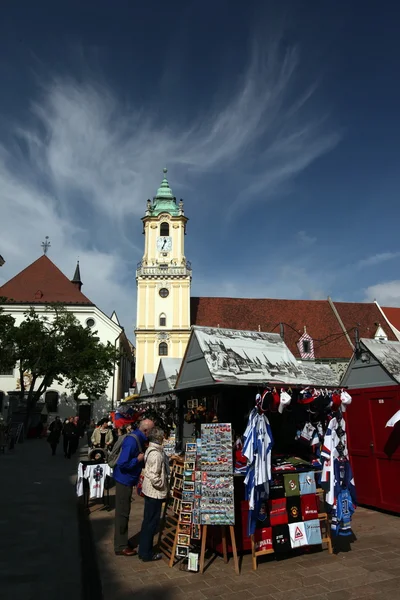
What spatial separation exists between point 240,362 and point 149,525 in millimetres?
3007

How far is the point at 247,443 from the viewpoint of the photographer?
584 cm

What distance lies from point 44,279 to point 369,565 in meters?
43.7

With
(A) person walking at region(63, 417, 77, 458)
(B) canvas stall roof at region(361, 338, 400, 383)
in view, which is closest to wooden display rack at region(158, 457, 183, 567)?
(B) canvas stall roof at region(361, 338, 400, 383)

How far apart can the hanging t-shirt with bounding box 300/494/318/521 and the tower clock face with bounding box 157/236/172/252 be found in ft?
129

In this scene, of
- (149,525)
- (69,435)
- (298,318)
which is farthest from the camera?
(298,318)

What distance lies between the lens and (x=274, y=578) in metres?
5.25

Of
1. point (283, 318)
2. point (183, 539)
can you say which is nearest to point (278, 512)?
point (183, 539)

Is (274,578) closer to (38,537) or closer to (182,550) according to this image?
(182,550)

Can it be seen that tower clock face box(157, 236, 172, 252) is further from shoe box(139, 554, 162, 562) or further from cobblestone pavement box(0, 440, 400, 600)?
shoe box(139, 554, 162, 562)

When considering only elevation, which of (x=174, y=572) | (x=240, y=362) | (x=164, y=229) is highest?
(x=164, y=229)

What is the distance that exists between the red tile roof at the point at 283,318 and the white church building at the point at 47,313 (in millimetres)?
9557

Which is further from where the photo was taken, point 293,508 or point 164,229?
point 164,229

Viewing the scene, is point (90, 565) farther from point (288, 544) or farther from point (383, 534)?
point (383, 534)

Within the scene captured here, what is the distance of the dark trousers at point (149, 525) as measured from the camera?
5.87 metres
